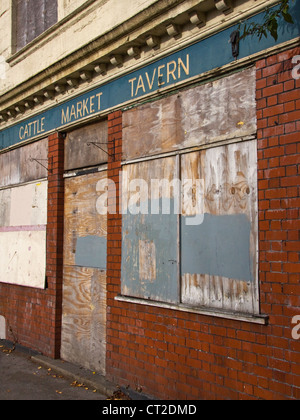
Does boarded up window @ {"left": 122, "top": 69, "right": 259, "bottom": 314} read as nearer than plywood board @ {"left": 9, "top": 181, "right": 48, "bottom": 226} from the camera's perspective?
Yes

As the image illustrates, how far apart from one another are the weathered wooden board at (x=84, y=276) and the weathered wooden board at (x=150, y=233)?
76 centimetres

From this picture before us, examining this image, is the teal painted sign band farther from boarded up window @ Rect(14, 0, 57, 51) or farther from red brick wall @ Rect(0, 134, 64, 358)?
boarded up window @ Rect(14, 0, 57, 51)

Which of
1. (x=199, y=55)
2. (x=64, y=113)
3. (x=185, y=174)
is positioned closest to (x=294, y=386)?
(x=185, y=174)

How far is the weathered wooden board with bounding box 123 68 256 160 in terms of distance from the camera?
427 centimetres

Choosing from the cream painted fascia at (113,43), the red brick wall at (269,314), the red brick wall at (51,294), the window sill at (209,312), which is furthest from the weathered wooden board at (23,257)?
the red brick wall at (269,314)

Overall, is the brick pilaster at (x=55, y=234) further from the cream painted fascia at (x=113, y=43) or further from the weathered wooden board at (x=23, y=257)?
the cream painted fascia at (x=113, y=43)

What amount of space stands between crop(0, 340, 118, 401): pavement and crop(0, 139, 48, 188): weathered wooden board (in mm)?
3180

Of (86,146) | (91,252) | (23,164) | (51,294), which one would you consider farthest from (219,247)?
(23,164)

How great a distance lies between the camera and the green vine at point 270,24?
3627 mm

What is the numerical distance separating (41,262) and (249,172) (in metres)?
4.45

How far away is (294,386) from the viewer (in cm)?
363

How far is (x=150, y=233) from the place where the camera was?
523 cm

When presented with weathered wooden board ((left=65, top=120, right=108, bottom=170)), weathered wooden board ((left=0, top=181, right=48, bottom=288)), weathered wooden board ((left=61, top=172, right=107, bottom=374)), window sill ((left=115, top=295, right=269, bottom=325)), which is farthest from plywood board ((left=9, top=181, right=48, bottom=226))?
window sill ((left=115, top=295, right=269, bottom=325))

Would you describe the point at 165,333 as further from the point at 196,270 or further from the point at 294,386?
the point at 294,386
